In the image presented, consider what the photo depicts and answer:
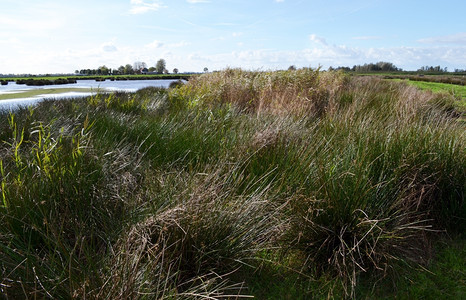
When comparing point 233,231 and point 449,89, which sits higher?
point 449,89

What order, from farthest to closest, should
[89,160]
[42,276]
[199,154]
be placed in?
1. [199,154]
2. [89,160]
3. [42,276]

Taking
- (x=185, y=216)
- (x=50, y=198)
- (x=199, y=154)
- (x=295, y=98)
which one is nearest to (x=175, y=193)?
(x=185, y=216)

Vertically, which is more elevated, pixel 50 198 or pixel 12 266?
pixel 50 198

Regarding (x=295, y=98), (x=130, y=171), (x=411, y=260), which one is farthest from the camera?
(x=295, y=98)

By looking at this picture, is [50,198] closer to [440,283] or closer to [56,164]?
[56,164]

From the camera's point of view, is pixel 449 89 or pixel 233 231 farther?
pixel 449 89

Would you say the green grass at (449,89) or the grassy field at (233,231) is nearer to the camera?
the grassy field at (233,231)

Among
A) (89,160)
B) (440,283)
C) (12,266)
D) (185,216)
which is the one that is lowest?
(440,283)

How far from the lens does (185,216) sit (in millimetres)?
2189

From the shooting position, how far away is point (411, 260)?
102 inches

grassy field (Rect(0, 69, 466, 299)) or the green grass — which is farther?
the green grass

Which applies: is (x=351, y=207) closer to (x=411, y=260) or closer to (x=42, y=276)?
(x=411, y=260)

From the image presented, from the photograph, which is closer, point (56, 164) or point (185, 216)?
point (185, 216)

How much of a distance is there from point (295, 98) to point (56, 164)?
5922 mm
